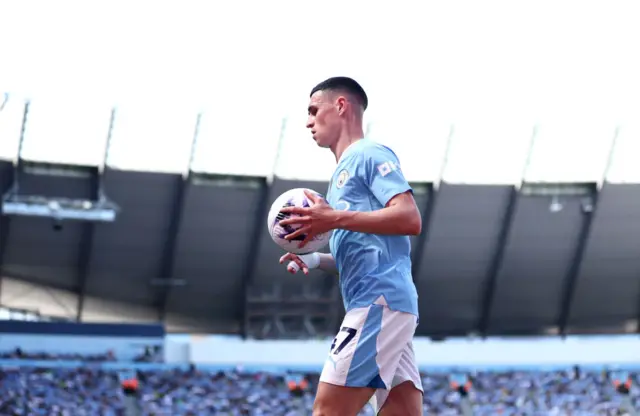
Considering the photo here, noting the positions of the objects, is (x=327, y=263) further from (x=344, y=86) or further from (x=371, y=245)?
(x=344, y=86)

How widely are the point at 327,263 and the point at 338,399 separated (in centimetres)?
79

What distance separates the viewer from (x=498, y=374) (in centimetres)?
2200

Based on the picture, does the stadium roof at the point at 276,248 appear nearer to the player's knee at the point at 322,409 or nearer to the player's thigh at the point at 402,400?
the player's thigh at the point at 402,400

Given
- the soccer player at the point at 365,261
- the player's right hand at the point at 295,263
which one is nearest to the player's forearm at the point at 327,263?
the player's right hand at the point at 295,263

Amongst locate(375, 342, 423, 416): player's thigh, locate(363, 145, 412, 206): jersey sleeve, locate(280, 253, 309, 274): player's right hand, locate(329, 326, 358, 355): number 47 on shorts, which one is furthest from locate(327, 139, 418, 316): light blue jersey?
locate(280, 253, 309, 274): player's right hand

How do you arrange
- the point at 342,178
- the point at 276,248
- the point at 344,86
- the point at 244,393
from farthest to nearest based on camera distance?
the point at 276,248, the point at 244,393, the point at 344,86, the point at 342,178

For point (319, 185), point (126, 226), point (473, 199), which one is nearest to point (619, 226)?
point (473, 199)

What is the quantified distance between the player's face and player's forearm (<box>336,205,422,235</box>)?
61 centimetres

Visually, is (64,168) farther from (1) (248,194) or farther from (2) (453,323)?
(2) (453,323)

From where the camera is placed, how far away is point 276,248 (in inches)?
1023

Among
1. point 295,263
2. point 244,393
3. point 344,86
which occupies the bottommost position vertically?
point 244,393

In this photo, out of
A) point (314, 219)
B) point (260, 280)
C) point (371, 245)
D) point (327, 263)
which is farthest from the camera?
point (260, 280)

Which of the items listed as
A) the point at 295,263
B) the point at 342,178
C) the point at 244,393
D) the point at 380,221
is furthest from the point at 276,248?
the point at 380,221

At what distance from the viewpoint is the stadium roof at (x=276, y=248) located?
24547 mm
